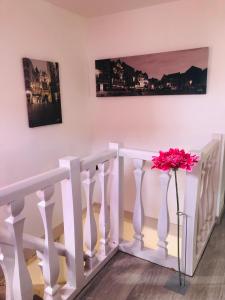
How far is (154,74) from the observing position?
2.72 m

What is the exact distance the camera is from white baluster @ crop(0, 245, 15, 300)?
3.97 ft

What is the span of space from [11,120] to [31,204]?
887 millimetres

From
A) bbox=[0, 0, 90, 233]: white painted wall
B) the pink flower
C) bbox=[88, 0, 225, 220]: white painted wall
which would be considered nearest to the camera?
the pink flower

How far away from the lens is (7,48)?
7.27 ft

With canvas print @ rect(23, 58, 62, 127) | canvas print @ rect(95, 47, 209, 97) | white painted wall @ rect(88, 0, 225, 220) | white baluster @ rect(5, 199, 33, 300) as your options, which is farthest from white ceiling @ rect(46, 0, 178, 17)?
white baluster @ rect(5, 199, 33, 300)

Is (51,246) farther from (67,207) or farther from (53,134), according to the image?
(53,134)

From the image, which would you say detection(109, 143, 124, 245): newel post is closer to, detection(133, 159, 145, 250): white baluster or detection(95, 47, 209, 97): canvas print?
detection(133, 159, 145, 250): white baluster

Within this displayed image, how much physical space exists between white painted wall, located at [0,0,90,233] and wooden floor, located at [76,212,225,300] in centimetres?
120

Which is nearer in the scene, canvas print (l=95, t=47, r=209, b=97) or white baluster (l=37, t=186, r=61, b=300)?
white baluster (l=37, t=186, r=61, b=300)

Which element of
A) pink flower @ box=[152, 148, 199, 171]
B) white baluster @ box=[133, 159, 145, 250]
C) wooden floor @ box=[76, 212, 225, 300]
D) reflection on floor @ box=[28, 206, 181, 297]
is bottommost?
reflection on floor @ box=[28, 206, 181, 297]

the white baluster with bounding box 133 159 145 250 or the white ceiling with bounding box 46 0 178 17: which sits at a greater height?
the white ceiling with bounding box 46 0 178 17

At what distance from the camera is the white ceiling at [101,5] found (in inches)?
98.6

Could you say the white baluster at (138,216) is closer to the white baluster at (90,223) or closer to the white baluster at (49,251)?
the white baluster at (90,223)

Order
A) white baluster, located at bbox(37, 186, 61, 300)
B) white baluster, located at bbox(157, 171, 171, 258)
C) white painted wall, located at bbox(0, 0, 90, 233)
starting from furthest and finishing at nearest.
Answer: white painted wall, located at bbox(0, 0, 90, 233), white baluster, located at bbox(157, 171, 171, 258), white baluster, located at bbox(37, 186, 61, 300)
